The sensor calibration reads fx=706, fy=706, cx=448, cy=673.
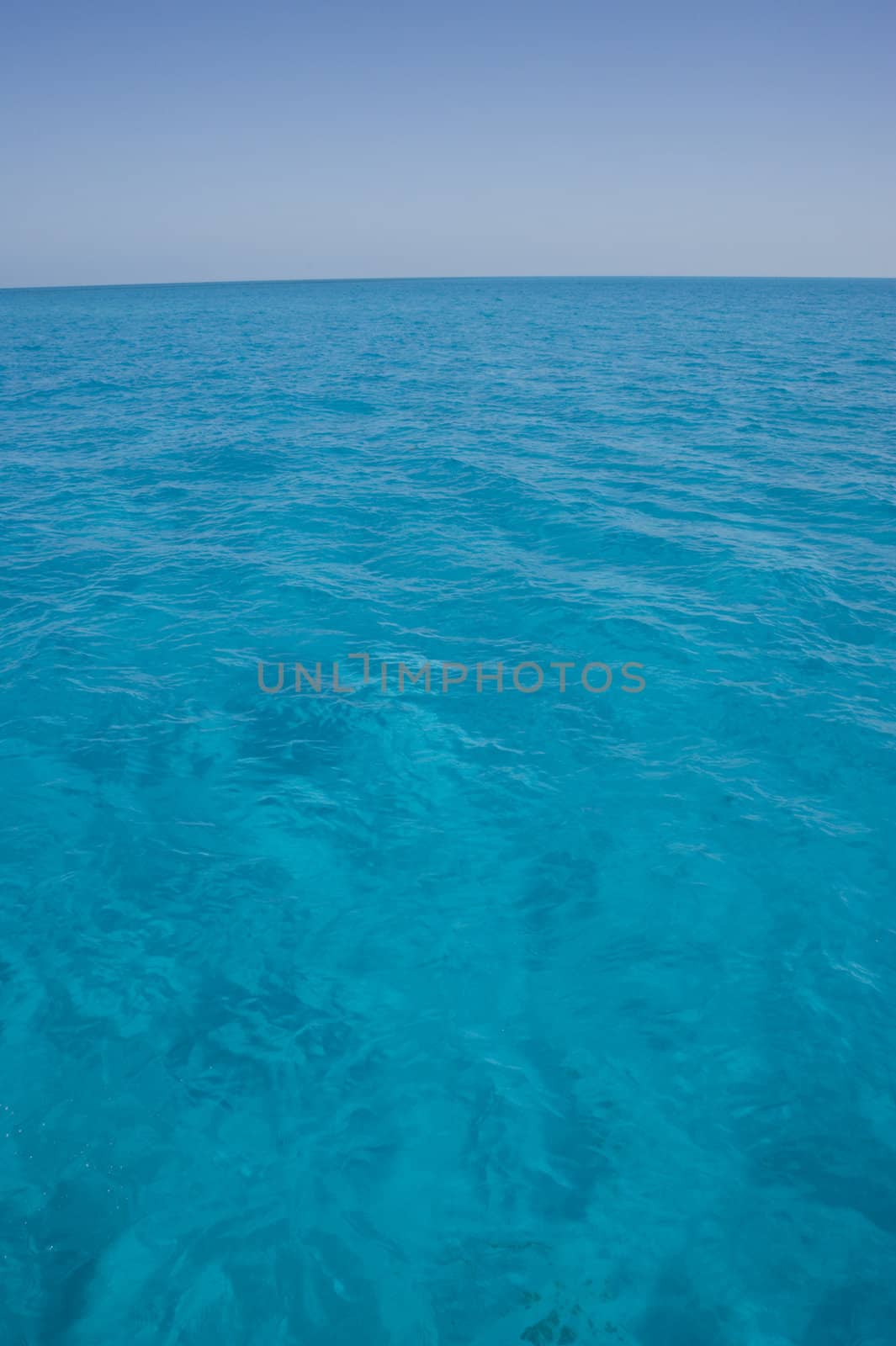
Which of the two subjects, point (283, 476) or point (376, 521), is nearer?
point (376, 521)

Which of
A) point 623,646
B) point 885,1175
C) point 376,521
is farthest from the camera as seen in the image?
point 376,521

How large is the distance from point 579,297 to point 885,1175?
583 ft

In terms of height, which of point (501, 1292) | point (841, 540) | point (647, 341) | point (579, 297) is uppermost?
point (579, 297)

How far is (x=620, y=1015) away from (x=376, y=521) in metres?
22.1

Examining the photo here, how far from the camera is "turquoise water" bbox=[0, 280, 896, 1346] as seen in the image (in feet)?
28.9

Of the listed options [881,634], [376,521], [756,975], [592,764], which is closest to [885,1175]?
[756,975]

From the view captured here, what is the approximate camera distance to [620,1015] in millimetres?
11617

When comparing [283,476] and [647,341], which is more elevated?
[647,341]

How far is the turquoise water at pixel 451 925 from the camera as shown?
8797 mm

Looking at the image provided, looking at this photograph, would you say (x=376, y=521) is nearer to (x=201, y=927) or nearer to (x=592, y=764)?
(x=592, y=764)

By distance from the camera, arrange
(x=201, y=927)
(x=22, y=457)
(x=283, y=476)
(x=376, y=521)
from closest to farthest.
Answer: (x=201, y=927), (x=376, y=521), (x=283, y=476), (x=22, y=457)

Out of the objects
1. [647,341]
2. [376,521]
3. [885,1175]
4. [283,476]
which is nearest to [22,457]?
[283,476]

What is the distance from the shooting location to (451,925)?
43.0ft

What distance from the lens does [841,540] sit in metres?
26.4
